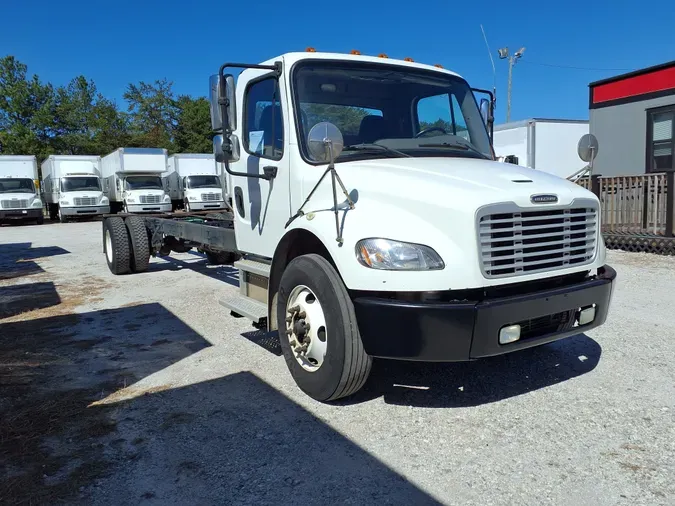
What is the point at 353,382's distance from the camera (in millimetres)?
3574

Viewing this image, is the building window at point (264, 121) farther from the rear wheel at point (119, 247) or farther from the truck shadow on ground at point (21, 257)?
the truck shadow on ground at point (21, 257)

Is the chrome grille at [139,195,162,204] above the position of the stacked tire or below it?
above

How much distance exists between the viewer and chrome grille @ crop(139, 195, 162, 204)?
2556 centimetres

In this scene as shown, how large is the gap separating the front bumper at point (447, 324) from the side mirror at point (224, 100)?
196 cm

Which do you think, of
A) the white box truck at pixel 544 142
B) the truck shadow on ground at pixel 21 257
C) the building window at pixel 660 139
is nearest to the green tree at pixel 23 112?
the truck shadow on ground at pixel 21 257

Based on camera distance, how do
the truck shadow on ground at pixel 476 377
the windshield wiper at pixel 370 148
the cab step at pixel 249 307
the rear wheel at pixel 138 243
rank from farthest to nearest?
the rear wheel at pixel 138 243 < the cab step at pixel 249 307 < the windshield wiper at pixel 370 148 < the truck shadow on ground at pixel 476 377

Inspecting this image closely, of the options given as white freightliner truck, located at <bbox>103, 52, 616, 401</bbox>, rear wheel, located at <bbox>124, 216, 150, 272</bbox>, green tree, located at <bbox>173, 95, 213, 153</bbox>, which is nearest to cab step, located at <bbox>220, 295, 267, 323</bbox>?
white freightliner truck, located at <bbox>103, 52, 616, 401</bbox>

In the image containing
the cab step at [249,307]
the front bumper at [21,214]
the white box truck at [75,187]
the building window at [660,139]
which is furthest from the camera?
the white box truck at [75,187]

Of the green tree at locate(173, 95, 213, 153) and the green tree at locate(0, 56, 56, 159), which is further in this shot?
the green tree at locate(173, 95, 213, 153)

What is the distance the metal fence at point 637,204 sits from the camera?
35.6 feet

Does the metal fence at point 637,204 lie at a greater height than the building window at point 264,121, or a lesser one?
lesser

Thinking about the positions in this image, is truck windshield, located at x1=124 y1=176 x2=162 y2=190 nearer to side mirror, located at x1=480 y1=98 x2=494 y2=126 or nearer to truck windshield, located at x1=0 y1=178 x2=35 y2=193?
truck windshield, located at x1=0 y1=178 x2=35 y2=193

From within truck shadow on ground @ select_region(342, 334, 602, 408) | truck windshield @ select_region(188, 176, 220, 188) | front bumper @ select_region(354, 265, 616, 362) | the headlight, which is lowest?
truck shadow on ground @ select_region(342, 334, 602, 408)

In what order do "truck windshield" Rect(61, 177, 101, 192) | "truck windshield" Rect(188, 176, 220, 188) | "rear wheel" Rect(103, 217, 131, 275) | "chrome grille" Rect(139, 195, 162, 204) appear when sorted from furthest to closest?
1. "truck windshield" Rect(188, 176, 220, 188)
2. "truck windshield" Rect(61, 177, 101, 192)
3. "chrome grille" Rect(139, 195, 162, 204)
4. "rear wheel" Rect(103, 217, 131, 275)
